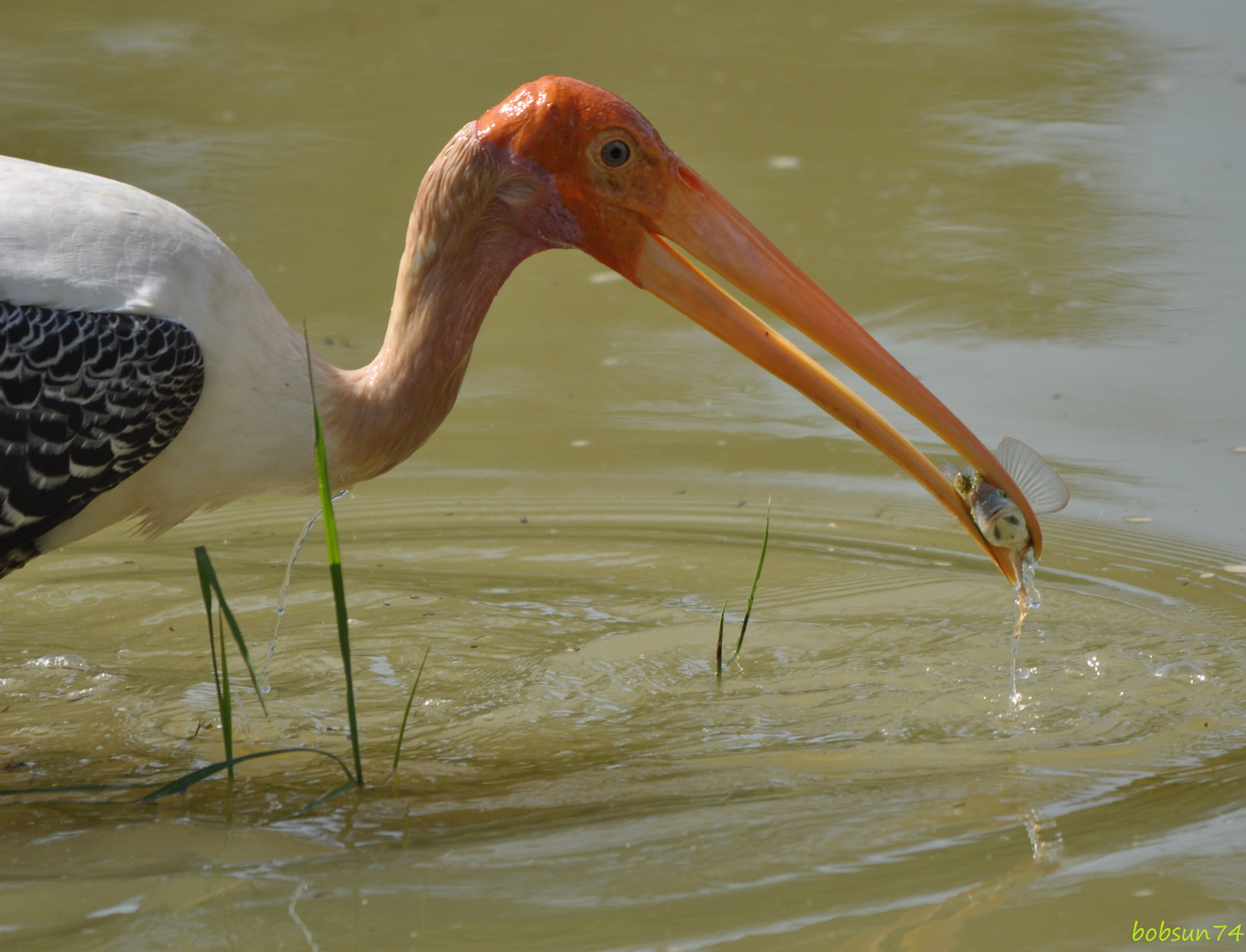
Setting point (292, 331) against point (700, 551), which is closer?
point (292, 331)

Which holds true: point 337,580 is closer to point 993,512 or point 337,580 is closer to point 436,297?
point 436,297

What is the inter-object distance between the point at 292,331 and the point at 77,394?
0.65m

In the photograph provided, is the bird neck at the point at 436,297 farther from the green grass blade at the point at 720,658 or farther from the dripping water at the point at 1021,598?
the dripping water at the point at 1021,598

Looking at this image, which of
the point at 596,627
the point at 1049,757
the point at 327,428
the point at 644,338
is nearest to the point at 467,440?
the point at 644,338

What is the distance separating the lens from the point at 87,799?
4020 mm

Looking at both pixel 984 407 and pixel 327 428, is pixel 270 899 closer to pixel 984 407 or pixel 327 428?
pixel 327 428

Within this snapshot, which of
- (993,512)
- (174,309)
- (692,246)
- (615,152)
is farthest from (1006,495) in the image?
(174,309)

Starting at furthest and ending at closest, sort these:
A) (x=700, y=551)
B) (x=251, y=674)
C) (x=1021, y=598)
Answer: (x=700, y=551) → (x=1021, y=598) → (x=251, y=674)

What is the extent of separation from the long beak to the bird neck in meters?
0.39

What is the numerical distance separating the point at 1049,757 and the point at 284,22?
8.12 metres

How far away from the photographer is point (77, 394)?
4.12 m

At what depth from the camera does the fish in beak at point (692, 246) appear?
4281 millimetres

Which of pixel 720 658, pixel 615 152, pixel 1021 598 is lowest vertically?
pixel 720 658

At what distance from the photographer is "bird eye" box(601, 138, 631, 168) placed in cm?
428
